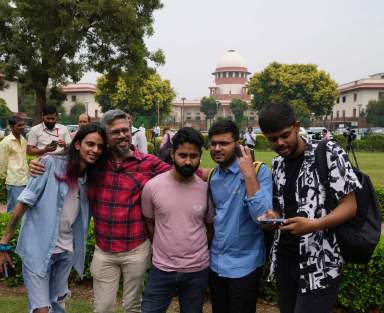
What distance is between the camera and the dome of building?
255 feet

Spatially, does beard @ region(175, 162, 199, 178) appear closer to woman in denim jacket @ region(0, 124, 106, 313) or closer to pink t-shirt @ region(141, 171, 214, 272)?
pink t-shirt @ region(141, 171, 214, 272)

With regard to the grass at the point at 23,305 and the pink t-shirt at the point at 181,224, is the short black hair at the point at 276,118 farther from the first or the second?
the grass at the point at 23,305

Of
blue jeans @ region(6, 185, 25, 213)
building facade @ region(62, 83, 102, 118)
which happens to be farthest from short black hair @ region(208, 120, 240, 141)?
building facade @ region(62, 83, 102, 118)

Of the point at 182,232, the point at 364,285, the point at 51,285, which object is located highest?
the point at 182,232

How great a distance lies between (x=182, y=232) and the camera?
2389 millimetres

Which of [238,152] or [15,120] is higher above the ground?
[15,120]

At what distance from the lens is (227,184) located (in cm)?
236

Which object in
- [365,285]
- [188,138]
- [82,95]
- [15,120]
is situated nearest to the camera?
[188,138]

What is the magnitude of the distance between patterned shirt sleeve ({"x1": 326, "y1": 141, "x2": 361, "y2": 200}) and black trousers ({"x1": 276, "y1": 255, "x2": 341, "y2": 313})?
1.59 feet

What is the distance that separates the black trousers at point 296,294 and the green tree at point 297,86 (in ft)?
133

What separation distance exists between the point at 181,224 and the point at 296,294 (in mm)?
774

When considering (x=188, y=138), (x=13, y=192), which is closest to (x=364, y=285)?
(x=188, y=138)

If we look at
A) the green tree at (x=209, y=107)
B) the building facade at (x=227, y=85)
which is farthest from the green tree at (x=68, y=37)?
the building facade at (x=227, y=85)

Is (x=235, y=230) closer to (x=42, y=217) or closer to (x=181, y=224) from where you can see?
(x=181, y=224)
